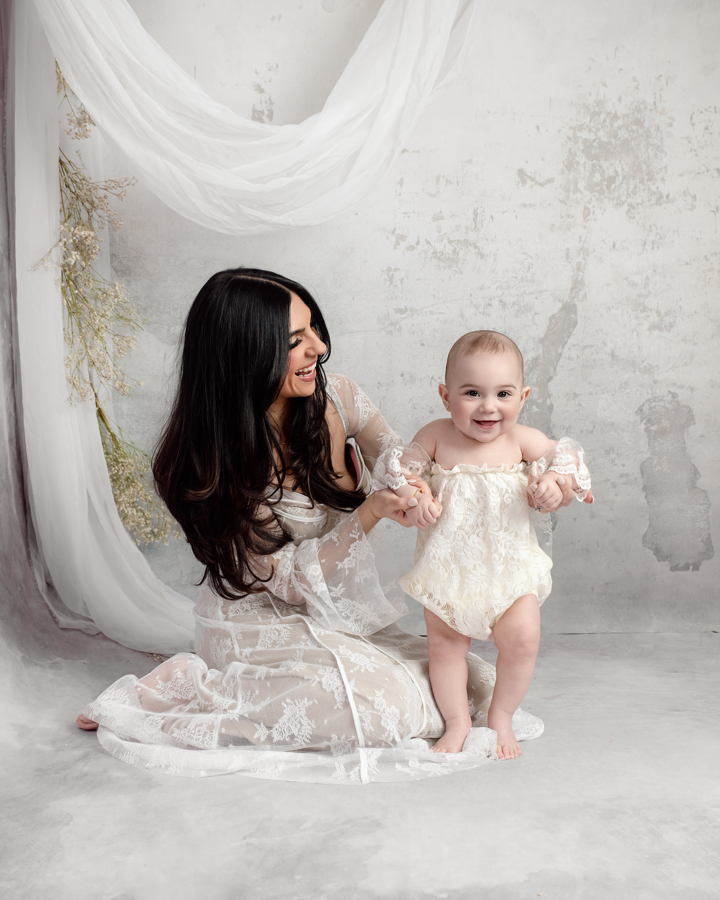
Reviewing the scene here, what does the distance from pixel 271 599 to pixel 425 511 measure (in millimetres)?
546

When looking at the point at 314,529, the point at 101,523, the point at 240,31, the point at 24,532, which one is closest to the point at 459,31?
the point at 240,31

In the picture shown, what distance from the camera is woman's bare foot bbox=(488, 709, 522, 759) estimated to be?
1873mm

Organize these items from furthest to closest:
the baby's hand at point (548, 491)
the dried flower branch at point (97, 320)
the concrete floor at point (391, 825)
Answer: the dried flower branch at point (97, 320) → the baby's hand at point (548, 491) → the concrete floor at point (391, 825)

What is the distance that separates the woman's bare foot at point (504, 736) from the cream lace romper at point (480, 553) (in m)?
0.20

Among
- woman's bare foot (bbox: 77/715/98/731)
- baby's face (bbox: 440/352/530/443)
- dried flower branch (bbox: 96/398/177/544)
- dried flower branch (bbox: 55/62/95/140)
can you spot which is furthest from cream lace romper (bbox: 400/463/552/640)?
dried flower branch (bbox: 55/62/95/140)

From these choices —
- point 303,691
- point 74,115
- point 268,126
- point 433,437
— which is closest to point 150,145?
point 268,126

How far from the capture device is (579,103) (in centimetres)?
279

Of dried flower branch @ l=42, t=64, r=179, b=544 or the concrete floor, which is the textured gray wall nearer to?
dried flower branch @ l=42, t=64, r=179, b=544

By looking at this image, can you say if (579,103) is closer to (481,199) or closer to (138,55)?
(481,199)

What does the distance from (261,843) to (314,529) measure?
81 centimetres

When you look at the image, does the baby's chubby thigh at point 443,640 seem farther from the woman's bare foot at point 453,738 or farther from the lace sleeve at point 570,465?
the lace sleeve at point 570,465

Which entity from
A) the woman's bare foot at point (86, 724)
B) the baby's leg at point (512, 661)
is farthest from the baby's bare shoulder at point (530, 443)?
the woman's bare foot at point (86, 724)

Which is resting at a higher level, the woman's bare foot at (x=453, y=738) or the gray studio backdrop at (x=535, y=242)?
the gray studio backdrop at (x=535, y=242)

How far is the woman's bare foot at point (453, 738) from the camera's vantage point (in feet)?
6.15
